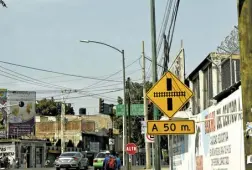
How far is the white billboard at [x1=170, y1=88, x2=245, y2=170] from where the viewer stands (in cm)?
887

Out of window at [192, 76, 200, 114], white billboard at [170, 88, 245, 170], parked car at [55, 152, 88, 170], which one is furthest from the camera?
parked car at [55, 152, 88, 170]

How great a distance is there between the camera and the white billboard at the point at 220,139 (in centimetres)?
887

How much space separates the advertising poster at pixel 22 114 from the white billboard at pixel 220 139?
5455cm

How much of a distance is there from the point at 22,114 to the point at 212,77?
5604 centimetres

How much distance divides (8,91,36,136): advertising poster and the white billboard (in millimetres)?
54545

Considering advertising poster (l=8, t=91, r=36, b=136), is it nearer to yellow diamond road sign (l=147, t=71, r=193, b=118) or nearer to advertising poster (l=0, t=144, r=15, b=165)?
advertising poster (l=0, t=144, r=15, b=165)

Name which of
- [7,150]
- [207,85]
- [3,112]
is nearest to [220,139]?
[207,85]

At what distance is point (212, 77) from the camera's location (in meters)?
14.1

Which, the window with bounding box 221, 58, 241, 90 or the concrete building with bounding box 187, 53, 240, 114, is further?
the concrete building with bounding box 187, 53, 240, 114

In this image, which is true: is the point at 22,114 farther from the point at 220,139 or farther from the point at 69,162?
the point at 220,139

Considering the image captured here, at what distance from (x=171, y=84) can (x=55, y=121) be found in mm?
74923

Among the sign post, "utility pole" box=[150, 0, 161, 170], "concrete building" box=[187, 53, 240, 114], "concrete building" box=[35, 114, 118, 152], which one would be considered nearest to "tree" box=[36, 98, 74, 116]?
"concrete building" box=[35, 114, 118, 152]

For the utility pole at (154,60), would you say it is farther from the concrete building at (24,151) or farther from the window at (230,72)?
the concrete building at (24,151)

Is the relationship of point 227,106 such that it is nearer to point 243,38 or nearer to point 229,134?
point 229,134
